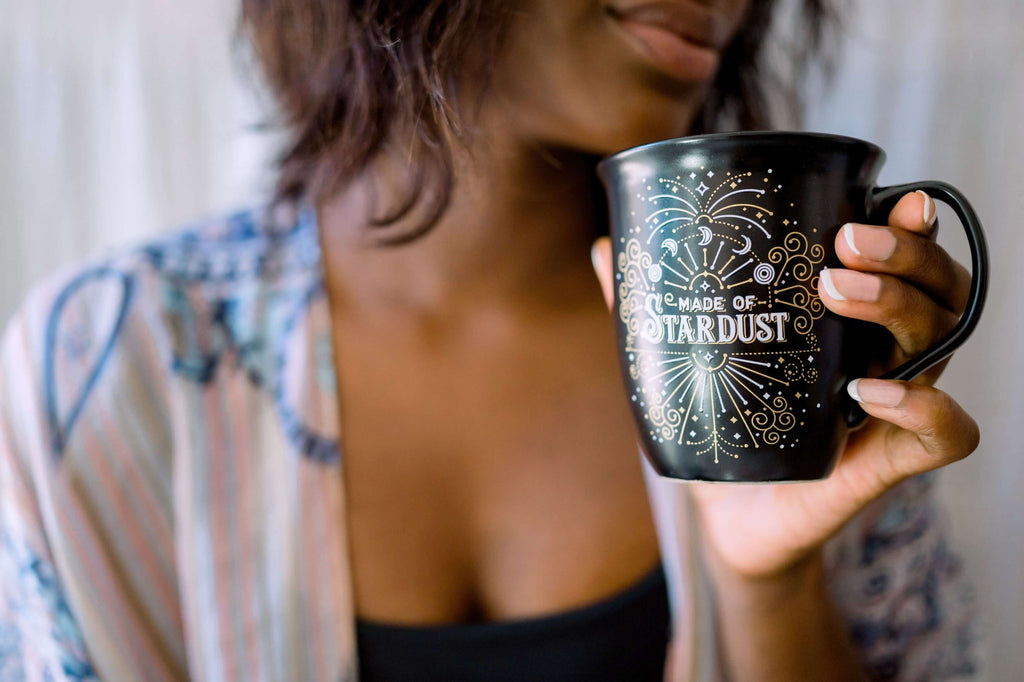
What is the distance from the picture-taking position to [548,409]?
826 mm

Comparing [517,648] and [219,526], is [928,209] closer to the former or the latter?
[517,648]

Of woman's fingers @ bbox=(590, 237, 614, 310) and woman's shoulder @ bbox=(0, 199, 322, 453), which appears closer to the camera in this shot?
woman's fingers @ bbox=(590, 237, 614, 310)

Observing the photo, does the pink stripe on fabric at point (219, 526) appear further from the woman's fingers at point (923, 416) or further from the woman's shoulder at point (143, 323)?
the woman's fingers at point (923, 416)

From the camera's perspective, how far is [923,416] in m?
0.43

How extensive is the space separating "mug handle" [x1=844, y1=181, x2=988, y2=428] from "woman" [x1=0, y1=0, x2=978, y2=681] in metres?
0.15

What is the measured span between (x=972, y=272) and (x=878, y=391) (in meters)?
0.08

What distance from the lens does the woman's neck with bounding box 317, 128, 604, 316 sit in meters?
0.84

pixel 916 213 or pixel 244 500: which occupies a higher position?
pixel 916 213

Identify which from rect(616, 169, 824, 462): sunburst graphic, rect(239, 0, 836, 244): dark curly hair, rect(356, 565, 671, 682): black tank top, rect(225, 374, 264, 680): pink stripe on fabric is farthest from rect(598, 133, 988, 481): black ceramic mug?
rect(225, 374, 264, 680): pink stripe on fabric

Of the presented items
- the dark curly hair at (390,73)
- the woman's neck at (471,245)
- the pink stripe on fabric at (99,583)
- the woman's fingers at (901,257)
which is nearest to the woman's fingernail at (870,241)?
the woman's fingers at (901,257)

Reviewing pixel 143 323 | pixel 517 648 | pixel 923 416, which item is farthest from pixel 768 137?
pixel 143 323

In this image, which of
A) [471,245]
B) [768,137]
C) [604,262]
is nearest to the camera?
[768,137]

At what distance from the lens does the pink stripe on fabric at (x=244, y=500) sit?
26.9 inches

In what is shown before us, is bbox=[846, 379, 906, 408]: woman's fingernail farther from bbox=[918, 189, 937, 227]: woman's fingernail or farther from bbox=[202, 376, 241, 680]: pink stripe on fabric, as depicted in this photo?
bbox=[202, 376, 241, 680]: pink stripe on fabric
